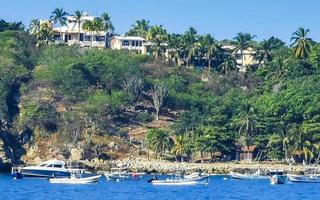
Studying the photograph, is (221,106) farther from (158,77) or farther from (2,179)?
(2,179)

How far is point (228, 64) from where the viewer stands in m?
166

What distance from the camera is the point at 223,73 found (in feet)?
545

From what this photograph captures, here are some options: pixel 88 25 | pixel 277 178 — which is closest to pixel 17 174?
pixel 277 178

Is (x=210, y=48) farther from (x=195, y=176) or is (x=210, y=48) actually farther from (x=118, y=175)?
(x=195, y=176)

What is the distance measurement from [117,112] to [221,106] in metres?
12.8

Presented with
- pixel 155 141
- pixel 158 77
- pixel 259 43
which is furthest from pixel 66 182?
pixel 259 43

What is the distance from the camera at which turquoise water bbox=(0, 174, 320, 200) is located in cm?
10306

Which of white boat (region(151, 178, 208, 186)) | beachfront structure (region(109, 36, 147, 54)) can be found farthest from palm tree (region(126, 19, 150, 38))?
white boat (region(151, 178, 208, 186))

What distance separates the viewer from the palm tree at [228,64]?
16550 centimetres

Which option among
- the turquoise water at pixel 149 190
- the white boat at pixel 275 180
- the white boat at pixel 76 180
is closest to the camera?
the turquoise water at pixel 149 190

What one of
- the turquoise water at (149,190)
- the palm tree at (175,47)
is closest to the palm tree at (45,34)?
the palm tree at (175,47)

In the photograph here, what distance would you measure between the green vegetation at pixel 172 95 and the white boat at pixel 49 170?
1177 centimetres

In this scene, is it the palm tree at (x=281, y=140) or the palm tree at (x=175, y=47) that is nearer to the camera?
the palm tree at (x=281, y=140)

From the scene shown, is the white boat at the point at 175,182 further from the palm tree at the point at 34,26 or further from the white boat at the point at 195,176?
the palm tree at the point at 34,26
